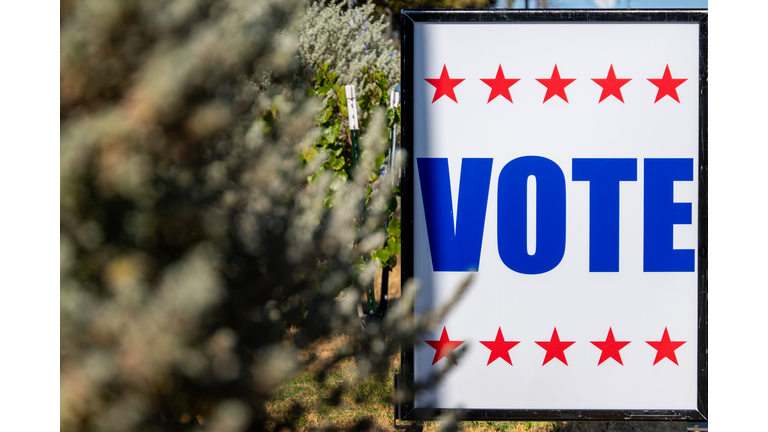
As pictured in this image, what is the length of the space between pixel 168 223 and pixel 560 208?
1.58 meters

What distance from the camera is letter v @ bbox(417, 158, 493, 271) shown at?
192cm

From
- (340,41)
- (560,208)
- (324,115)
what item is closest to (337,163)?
(324,115)

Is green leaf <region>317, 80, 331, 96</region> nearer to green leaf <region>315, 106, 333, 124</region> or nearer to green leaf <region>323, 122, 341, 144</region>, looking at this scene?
green leaf <region>315, 106, 333, 124</region>

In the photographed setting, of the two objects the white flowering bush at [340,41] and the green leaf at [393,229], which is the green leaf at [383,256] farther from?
the white flowering bush at [340,41]

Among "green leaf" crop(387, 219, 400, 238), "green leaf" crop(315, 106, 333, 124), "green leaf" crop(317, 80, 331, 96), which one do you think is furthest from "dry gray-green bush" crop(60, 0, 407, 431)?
"green leaf" crop(317, 80, 331, 96)

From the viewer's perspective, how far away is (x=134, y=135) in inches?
26.8

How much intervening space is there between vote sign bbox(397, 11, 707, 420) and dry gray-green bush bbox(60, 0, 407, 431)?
3.55ft

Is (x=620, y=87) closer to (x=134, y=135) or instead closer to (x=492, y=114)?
(x=492, y=114)

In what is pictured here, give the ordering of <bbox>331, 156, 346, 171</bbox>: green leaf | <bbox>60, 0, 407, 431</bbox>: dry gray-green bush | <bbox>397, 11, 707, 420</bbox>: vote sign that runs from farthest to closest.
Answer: <bbox>331, 156, 346, 171</bbox>: green leaf → <bbox>397, 11, 707, 420</bbox>: vote sign → <bbox>60, 0, 407, 431</bbox>: dry gray-green bush

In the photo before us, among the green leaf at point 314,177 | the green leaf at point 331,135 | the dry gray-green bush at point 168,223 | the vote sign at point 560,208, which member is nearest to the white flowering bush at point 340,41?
the green leaf at point 331,135

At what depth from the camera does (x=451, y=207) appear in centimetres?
192

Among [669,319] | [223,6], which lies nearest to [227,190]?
[223,6]

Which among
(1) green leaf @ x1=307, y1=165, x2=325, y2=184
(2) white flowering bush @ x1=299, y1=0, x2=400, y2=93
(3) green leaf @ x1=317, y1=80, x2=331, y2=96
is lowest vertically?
(1) green leaf @ x1=307, y1=165, x2=325, y2=184

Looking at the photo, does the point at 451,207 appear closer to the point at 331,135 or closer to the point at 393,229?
the point at 393,229
